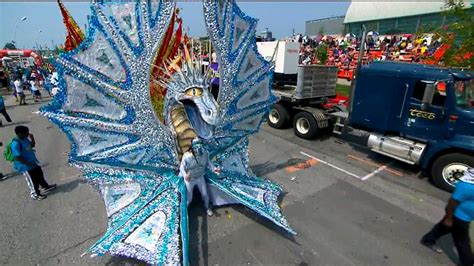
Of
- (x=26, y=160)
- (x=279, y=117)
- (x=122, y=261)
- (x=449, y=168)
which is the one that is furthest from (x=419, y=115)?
(x=26, y=160)

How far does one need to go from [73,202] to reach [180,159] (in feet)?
8.24

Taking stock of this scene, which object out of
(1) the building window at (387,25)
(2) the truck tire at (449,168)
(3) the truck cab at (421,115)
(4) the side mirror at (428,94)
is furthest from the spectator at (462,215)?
(1) the building window at (387,25)

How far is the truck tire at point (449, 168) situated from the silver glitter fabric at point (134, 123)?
392 cm

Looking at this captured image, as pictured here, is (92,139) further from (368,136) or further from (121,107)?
(368,136)

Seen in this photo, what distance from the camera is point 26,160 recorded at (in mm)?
4629

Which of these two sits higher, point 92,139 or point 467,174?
point 92,139

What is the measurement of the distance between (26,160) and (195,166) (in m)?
3.33

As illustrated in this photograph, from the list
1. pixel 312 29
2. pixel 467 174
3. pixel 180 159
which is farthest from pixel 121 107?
pixel 312 29

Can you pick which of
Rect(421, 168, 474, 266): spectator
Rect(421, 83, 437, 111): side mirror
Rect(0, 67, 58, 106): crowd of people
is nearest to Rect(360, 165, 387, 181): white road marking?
Rect(421, 83, 437, 111): side mirror

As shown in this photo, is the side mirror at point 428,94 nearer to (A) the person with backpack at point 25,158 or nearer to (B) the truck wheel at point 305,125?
(B) the truck wheel at point 305,125

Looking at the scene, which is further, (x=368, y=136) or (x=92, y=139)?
(x=368, y=136)

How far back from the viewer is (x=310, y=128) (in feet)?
26.2

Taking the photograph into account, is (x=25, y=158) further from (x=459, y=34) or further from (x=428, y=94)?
(x=459, y=34)

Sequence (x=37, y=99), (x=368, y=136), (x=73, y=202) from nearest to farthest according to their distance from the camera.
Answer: (x=73, y=202), (x=368, y=136), (x=37, y=99)
